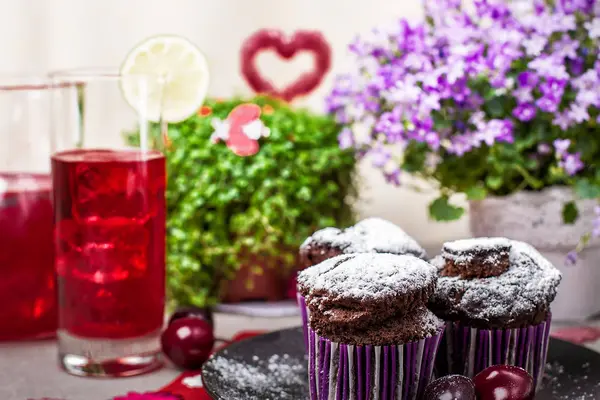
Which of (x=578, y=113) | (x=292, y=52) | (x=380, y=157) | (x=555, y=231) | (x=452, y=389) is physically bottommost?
(x=452, y=389)

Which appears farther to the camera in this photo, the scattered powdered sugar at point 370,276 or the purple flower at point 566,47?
the purple flower at point 566,47

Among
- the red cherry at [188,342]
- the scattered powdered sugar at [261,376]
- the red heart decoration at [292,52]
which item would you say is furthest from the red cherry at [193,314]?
the red heart decoration at [292,52]

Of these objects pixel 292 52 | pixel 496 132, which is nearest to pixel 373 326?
pixel 496 132

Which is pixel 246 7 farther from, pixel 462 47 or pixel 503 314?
pixel 503 314

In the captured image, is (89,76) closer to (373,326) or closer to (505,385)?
(373,326)

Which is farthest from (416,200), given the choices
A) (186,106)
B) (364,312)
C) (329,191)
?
(364,312)

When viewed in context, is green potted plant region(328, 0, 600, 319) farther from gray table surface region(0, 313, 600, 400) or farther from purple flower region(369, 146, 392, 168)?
gray table surface region(0, 313, 600, 400)

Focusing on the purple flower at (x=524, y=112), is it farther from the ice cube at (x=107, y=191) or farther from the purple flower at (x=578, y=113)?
the ice cube at (x=107, y=191)
